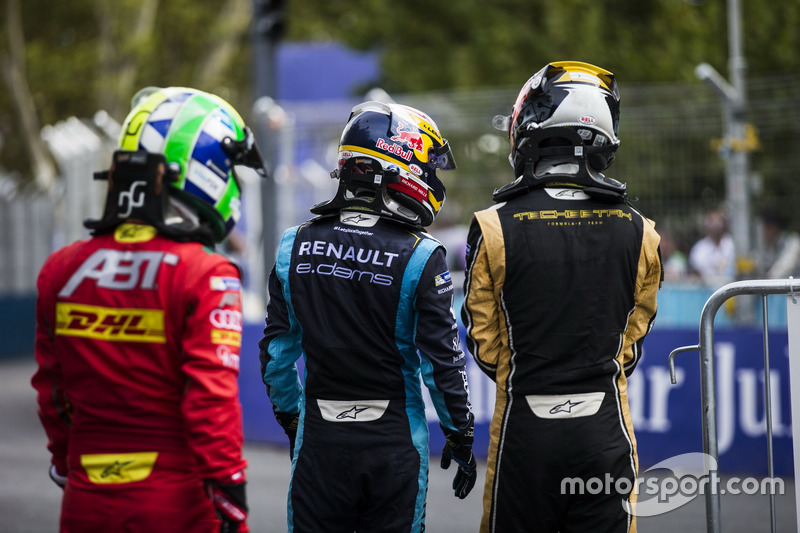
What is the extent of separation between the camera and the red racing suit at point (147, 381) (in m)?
3.07

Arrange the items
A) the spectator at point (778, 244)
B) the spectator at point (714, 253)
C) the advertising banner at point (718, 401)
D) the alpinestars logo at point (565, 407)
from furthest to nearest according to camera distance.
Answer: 1. the spectator at point (714, 253)
2. the spectator at point (778, 244)
3. the advertising banner at point (718, 401)
4. the alpinestars logo at point (565, 407)

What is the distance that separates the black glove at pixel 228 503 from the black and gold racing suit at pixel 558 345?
3.30 ft

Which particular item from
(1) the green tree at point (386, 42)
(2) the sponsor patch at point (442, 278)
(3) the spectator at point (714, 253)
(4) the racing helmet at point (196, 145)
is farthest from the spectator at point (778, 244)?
(4) the racing helmet at point (196, 145)

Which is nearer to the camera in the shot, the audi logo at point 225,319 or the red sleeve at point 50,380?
the audi logo at point 225,319

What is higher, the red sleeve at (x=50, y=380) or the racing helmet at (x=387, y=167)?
the racing helmet at (x=387, y=167)

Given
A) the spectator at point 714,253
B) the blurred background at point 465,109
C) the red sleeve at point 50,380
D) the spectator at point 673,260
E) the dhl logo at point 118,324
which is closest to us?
the dhl logo at point 118,324

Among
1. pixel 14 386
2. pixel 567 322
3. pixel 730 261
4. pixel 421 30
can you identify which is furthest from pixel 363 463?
pixel 421 30

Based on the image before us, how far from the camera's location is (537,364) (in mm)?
3600

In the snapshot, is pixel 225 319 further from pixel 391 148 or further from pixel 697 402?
pixel 697 402

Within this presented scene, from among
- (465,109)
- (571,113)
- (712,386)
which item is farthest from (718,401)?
(571,113)

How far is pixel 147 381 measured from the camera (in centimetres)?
314

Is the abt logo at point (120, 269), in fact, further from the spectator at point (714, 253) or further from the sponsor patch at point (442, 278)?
the spectator at point (714, 253)

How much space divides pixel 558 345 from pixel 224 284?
122cm

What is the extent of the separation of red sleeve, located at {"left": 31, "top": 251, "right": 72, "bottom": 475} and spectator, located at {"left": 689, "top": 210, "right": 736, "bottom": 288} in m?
7.75
